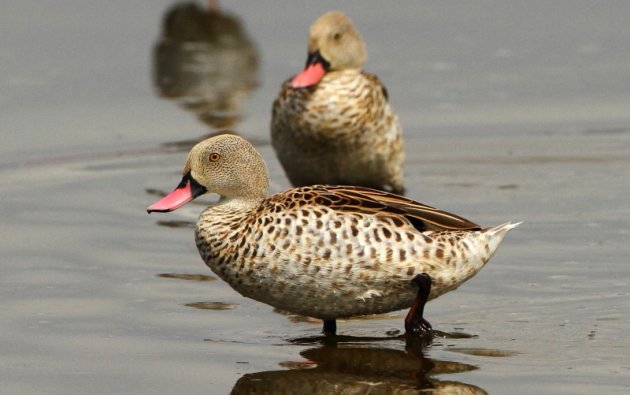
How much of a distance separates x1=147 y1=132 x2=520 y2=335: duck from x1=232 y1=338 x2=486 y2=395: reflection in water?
7.8 inches

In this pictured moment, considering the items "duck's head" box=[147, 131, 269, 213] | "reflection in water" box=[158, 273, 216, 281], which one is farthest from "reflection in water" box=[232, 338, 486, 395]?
"reflection in water" box=[158, 273, 216, 281]

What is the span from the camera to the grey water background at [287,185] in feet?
21.9

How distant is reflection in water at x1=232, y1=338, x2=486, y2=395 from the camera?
6.38 meters

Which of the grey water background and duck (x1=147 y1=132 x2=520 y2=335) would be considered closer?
the grey water background

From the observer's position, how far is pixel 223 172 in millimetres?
7133

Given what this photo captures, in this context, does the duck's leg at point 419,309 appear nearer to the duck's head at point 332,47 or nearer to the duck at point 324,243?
the duck at point 324,243

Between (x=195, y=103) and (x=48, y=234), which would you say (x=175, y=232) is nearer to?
(x=48, y=234)

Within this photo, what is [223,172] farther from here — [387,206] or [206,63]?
[206,63]

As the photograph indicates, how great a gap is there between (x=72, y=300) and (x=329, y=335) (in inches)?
54.7

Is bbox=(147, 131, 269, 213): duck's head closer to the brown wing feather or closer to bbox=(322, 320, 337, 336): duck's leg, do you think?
the brown wing feather

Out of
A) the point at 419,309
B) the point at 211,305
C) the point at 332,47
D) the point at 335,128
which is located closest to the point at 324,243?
the point at 419,309

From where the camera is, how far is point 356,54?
1051 centimetres

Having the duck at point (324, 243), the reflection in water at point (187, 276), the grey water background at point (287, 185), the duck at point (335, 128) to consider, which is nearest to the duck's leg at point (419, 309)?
the duck at point (324, 243)

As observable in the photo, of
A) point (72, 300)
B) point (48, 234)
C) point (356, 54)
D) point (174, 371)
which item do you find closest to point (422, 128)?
point (356, 54)
